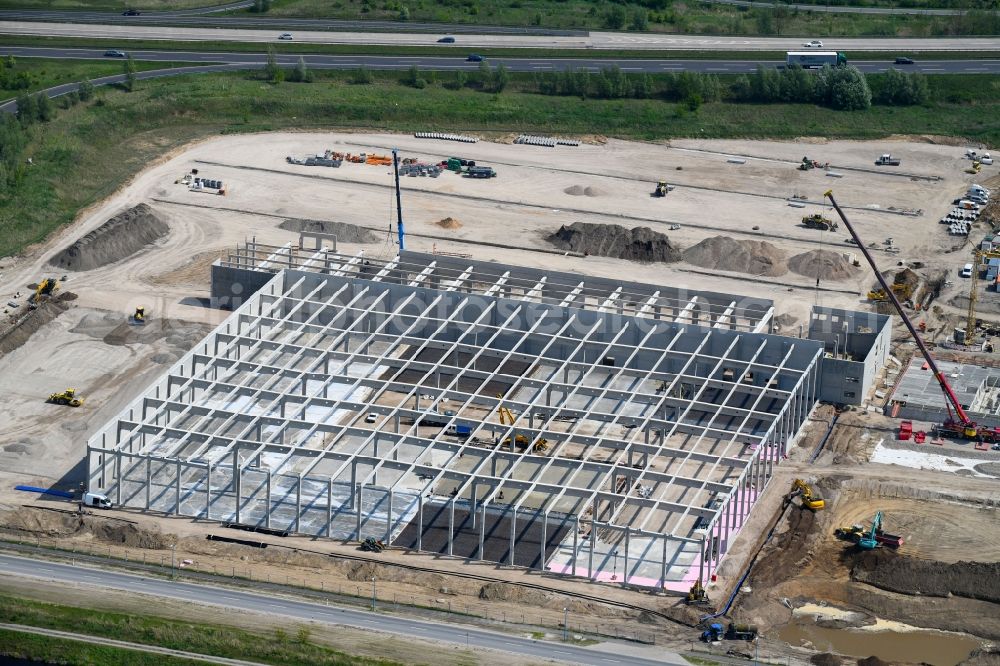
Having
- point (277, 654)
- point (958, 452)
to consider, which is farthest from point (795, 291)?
point (277, 654)

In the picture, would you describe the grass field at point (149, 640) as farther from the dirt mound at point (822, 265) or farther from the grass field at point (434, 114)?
the grass field at point (434, 114)

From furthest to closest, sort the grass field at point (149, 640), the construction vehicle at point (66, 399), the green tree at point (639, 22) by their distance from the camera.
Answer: the green tree at point (639, 22) < the construction vehicle at point (66, 399) < the grass field at point (149, 640)

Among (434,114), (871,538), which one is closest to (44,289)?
(434,114)

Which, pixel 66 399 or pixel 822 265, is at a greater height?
pixel 822 265

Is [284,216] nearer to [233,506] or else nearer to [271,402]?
[271,402]

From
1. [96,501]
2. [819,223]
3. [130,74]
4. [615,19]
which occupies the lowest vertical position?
[96,501]

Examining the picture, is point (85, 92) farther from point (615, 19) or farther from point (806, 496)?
point (806, 496)

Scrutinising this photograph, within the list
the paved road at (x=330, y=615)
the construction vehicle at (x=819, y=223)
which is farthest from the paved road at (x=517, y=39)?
the paved road at (x=330, y=615)
